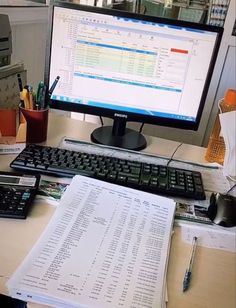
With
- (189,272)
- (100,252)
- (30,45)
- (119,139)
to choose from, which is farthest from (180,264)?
(30,45)

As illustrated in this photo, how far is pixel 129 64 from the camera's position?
98cm

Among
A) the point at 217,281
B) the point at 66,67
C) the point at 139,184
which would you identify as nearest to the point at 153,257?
A: the point at 217,281

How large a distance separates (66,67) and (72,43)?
0.07 meters

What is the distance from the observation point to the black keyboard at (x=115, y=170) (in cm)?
83

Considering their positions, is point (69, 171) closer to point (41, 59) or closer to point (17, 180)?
point (17, 180)

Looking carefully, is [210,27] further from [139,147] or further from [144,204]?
[144,204]

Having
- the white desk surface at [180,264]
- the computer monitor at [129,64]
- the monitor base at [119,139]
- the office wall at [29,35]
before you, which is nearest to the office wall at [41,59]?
the office wall at [29,35]

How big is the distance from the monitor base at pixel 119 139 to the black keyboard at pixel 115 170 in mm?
157

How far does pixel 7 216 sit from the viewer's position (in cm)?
69

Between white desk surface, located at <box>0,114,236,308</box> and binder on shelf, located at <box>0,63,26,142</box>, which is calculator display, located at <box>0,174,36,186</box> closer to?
white desk surface, located at <box>0,114,236,308</box>

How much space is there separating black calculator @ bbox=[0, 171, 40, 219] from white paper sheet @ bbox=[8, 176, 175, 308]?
0.22 feet

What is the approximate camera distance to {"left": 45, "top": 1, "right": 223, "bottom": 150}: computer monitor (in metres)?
0.94

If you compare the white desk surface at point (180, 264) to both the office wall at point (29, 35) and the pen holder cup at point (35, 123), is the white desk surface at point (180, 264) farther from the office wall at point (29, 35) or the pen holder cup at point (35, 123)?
the office wall at point (29, 35)

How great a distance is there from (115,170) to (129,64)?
32 centimetres
